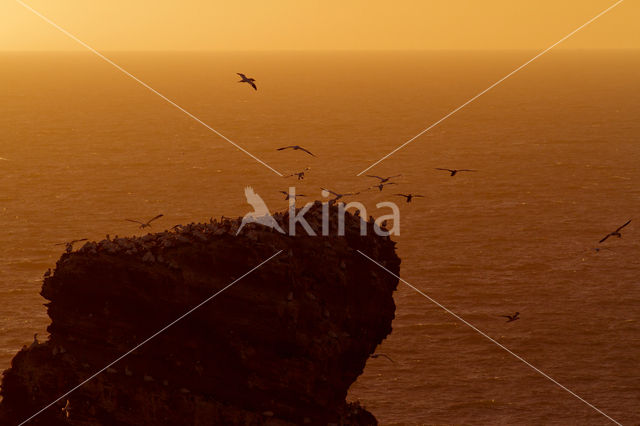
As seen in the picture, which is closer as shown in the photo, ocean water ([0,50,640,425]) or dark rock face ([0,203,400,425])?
dark rock face ([0,203,400,425])

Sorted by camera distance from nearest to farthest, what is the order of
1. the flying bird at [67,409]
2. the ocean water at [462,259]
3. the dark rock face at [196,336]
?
the dark rock face at [196,336], the flying bird at [67,409], the ocean water at [462,259]

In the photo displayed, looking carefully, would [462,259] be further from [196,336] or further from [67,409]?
[67,409]

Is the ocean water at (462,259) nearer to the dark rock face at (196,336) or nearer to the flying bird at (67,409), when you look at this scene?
the dark rock face at (196,336)

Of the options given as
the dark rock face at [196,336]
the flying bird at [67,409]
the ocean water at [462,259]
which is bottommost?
the ocean water at [462,259]

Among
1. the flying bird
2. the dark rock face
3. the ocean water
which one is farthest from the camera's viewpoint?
the ocean water

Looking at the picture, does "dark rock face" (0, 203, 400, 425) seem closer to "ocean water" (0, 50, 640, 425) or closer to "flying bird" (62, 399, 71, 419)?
"flying bird" (62, 399, 71, 419)

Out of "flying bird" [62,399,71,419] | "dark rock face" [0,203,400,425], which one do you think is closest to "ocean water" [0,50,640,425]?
"dark rock face" [0,203,400,425]

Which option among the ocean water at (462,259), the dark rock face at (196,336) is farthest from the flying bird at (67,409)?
the ocean water at (462,259)

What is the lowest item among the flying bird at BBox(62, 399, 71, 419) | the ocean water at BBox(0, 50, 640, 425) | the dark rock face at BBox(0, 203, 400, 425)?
the ocean water at BBox(0, 50, 640, 425)

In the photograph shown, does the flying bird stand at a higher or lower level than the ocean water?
higher

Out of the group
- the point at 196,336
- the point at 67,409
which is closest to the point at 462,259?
the point at 196,336
